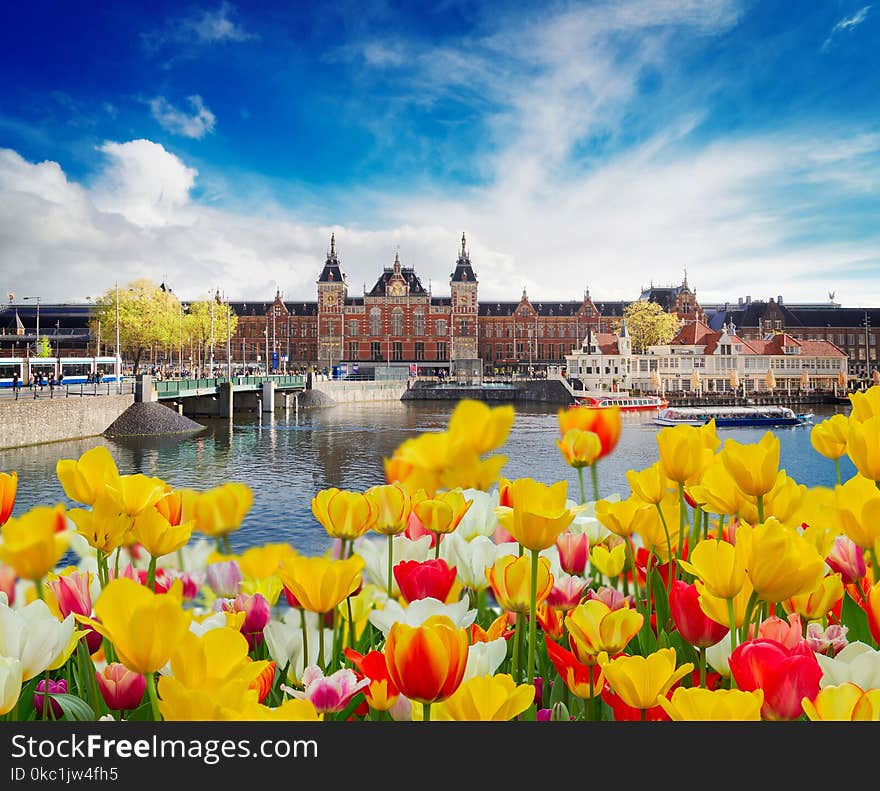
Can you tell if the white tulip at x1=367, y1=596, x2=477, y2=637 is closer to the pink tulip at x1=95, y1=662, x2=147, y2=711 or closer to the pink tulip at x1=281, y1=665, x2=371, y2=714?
the pink tulip at x1=281, y1=665, x2=371, y2=714

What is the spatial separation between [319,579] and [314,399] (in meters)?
36.4

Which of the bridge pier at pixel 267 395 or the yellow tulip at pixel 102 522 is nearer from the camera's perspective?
the yellow tulip at pixel 102 522

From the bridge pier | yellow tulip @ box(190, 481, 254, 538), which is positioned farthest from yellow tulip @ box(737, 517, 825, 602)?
the bridge pier

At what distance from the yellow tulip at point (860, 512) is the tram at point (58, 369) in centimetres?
2768

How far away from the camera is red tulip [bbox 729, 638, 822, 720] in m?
0.71

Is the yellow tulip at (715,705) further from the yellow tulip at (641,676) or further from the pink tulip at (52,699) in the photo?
the pink tulip at (52,699)

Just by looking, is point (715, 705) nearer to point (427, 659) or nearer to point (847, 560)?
point (427, 659)

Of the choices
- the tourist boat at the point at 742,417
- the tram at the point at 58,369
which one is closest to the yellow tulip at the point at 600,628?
the tourist boat at the point at 742,417

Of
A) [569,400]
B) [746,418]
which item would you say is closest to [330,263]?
[569,400]

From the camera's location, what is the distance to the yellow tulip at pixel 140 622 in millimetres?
592

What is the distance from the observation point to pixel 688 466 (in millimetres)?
1101

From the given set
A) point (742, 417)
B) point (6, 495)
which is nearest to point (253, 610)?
point (6, 495)

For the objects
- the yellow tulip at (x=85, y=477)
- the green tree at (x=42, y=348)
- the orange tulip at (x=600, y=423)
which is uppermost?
the green tree at (x=42, y=348)

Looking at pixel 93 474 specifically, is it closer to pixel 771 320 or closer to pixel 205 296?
pixel 205 296
